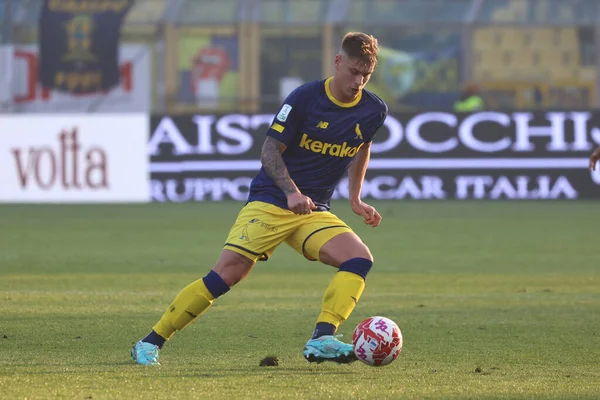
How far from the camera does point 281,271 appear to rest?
490 inches

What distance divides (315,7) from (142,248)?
12508 millimetres

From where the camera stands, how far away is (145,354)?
682cm

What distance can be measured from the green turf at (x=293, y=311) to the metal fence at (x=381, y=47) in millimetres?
8302

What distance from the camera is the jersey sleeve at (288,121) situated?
273 inches

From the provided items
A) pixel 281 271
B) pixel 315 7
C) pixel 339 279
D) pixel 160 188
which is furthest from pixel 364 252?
pixel 315 7

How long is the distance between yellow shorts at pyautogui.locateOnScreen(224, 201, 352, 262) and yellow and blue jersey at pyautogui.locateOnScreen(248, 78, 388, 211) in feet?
0.24

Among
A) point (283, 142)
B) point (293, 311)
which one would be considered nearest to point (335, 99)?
point (283, 142)

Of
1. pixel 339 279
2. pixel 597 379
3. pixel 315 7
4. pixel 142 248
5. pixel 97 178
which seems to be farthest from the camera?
pixel 315 7

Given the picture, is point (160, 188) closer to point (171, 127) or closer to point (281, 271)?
point (171, 127)

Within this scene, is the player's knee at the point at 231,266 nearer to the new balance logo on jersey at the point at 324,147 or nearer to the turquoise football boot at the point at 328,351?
the turquoise football boot at the point at 328,351

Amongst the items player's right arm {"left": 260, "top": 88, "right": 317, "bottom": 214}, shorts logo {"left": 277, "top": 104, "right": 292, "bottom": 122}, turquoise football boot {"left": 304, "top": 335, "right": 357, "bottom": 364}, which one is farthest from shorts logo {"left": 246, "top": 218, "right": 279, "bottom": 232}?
turquoise football boot {"left": 304, "top": 335, "right": 357, "bottom": 364}

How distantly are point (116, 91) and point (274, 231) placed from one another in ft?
66.8

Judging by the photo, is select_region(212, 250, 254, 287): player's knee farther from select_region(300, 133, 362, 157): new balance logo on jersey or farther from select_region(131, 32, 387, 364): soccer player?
select_region(300, 133, 362, 157): new balance logo on jersey

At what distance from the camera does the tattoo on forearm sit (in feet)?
22.4
